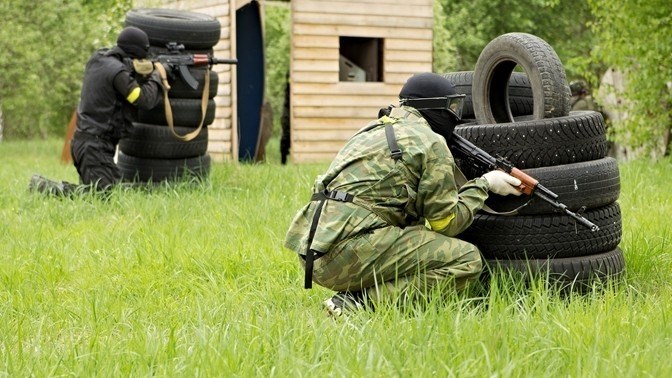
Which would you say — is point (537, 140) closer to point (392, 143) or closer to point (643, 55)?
point (392, 143)

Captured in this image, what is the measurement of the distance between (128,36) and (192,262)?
3969 mm

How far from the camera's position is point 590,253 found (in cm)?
537

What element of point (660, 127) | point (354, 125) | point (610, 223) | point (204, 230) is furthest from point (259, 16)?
point (610, 223)

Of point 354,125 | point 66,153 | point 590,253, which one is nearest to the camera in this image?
point 590,253

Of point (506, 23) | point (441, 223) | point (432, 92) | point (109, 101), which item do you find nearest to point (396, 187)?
point (441, 223)

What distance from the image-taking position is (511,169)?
5.17 meters

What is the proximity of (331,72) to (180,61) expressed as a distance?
245 inches

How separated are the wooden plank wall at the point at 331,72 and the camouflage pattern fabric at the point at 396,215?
35.5 feet

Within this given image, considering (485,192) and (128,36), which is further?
(128,36)

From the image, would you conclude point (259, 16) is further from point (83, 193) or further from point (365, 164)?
point (365, 164)

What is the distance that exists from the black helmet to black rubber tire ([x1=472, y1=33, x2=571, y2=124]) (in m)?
0.58

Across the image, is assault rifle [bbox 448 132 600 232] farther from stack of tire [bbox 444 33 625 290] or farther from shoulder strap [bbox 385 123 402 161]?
shoulder strap [bbox 385 123 402 161]

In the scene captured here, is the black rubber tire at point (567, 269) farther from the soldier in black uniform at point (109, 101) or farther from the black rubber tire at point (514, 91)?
the soldier in black uniform at point (109, 101)

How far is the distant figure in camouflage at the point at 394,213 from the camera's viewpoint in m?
4.93
